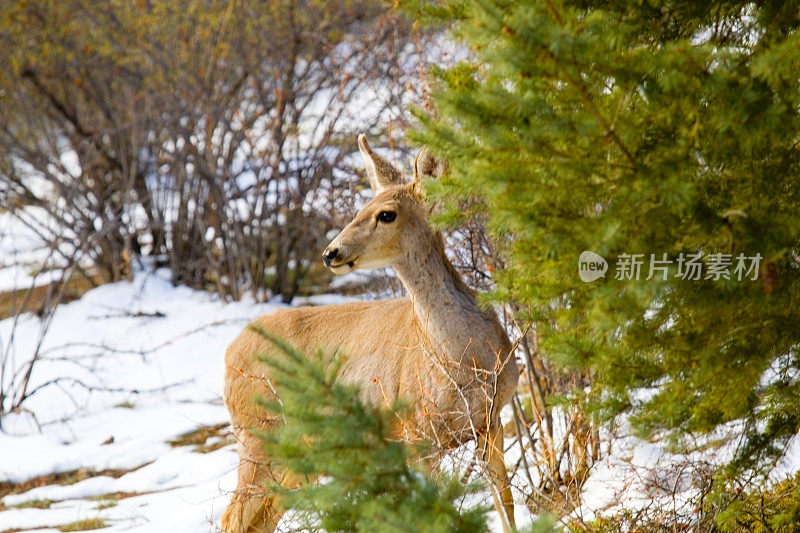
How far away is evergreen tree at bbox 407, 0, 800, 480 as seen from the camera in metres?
2.90

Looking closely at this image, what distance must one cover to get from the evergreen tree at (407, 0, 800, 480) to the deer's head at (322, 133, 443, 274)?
50.3 inches

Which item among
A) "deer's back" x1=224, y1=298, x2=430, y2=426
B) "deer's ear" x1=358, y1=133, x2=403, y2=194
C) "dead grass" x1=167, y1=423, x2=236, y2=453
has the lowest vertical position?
"dead grass" x1=167, y1=423, x2=236, y2=453

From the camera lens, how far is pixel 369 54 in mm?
11516

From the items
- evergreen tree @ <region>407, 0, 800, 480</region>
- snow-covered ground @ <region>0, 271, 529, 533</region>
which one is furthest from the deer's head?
snow-covered ground @ <region>0, 271, 529, 533</region>

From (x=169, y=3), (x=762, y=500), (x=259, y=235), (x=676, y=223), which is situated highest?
(x=169, y=3)

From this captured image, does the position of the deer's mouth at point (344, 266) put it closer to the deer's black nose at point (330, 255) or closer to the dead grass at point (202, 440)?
the deer's black nose at point (330, 255)

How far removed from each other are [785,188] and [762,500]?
1446 millimetres

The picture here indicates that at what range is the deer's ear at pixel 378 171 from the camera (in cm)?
523

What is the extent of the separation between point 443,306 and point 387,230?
486 millimetres

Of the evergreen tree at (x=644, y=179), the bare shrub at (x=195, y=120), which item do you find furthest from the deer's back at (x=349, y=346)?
the bare shrub at (x=195, y=120)

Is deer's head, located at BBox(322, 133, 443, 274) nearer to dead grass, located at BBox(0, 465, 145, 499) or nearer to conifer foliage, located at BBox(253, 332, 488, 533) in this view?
conifer foliage, located at BBox(253, 332, 488, 533)

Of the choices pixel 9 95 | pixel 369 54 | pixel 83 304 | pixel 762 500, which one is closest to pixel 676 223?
pixel 762 500

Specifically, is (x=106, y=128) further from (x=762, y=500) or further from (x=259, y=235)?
(x=762, y=500)

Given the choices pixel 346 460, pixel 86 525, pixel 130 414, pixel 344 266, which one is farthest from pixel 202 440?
pixel 346 460
